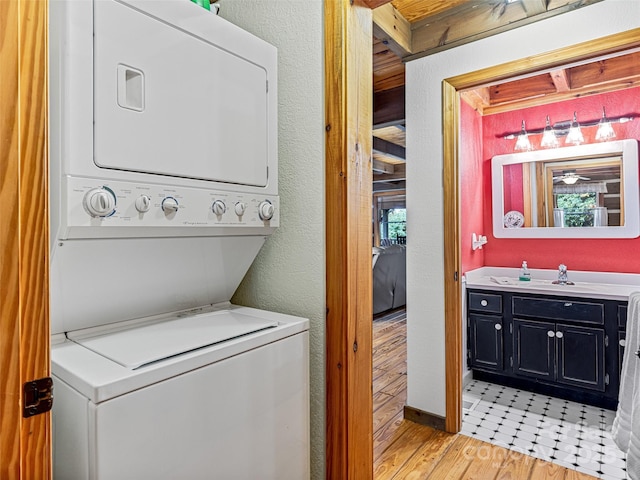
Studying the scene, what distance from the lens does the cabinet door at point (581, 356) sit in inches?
103

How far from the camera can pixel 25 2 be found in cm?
59

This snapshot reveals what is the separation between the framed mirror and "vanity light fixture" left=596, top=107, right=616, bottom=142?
0.06 metres

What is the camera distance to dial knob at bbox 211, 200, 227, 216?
105 cm

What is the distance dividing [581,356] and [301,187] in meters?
2.52

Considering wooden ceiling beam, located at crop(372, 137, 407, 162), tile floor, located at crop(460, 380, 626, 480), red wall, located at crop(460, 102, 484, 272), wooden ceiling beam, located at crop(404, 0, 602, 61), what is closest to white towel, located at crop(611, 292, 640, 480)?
tile floor, located at crop(460, 380, 626, 480)

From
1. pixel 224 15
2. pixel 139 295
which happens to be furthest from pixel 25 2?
pixel 224 15

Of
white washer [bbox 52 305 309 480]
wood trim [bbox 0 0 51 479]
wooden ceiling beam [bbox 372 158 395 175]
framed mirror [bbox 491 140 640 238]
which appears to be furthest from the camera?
wooden ceiling beam [bbox 372 158 395 175]

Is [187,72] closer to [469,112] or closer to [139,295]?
[139,295]

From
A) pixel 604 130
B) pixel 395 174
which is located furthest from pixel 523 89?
pixel 395 174

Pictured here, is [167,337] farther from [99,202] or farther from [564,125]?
[564,125]

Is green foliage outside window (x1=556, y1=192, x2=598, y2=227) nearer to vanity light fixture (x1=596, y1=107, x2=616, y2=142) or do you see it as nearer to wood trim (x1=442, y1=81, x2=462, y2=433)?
vanity light fixture (x1=596, y1=107, x2=616, y2=142)

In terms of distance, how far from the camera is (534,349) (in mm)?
2842

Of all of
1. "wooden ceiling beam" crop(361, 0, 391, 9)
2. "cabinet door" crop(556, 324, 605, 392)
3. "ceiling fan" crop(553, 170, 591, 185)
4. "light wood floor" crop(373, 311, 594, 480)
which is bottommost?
"light wood floor" crop(373, 311, 594, 480)

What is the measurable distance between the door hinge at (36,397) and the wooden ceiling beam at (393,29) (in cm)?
219
